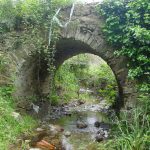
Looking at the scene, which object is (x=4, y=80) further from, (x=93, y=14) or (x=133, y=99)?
(x=133, y=99)

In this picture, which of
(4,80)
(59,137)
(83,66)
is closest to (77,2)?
(4,80)

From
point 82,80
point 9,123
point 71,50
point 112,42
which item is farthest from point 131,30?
point 82,80

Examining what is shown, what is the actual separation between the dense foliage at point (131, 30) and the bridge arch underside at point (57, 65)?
311mm

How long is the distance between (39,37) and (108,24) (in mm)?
1832

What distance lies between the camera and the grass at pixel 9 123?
6.01 meters

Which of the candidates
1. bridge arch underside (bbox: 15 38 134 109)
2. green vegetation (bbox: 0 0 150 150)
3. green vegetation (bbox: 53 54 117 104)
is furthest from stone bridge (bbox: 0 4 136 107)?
green vegetation (bbox: 53 54 117 104)

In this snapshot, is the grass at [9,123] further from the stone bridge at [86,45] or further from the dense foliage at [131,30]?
the dense foliage at [131,30]

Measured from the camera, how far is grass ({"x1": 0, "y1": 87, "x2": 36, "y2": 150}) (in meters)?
6.01

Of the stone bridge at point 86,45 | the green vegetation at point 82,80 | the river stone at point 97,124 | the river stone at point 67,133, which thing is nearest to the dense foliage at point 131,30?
the stone bridge at point 86,45

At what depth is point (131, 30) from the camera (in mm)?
6797

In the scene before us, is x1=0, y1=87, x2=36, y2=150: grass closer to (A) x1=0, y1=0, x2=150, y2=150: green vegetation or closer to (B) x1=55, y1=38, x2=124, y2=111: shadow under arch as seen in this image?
(A) x1=0, y1=0, x2=150, y2=150: green vegetation

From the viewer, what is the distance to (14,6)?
809 cm

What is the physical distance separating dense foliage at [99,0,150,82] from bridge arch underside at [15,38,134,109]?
311 mm

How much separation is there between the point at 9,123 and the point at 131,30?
3.36 metres
